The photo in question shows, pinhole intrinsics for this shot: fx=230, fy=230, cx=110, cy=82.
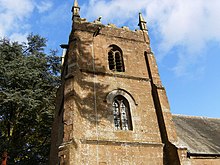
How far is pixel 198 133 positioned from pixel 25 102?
42.6ft

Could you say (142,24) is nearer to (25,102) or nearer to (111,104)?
(111,104)

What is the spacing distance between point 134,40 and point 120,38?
1.06m

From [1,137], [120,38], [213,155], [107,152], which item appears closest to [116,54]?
[120,38]

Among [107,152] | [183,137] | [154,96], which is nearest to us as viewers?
[107,152]

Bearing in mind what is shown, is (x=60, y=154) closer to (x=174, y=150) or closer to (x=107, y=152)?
(x=107, y=152)

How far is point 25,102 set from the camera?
1730 cm

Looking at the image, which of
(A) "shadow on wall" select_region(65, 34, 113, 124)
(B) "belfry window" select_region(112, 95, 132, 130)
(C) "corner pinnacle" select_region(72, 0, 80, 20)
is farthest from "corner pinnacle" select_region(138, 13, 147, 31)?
(B) "belfry window" select_region(112, 95, 132, 130)

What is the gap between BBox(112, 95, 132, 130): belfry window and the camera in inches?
482

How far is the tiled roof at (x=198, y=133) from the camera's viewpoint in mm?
→ 13766

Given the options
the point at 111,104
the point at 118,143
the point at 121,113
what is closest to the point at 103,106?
the point at 111,104

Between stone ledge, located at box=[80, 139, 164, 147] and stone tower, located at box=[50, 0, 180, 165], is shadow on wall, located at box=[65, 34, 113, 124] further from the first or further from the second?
stone ledge, located at box=[80, 139, 164, 147]

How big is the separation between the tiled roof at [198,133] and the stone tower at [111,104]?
6.37 ft

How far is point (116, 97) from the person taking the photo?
13.1 m

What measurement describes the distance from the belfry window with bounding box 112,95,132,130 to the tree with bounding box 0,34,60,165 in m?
7.66
